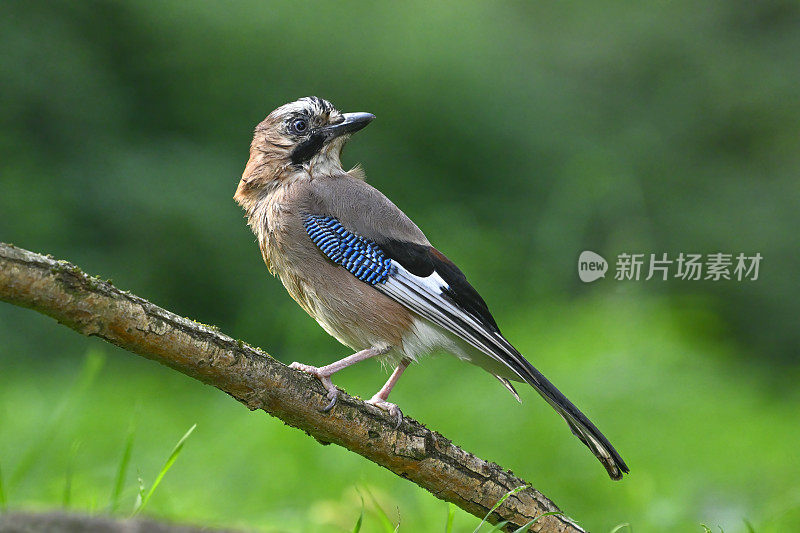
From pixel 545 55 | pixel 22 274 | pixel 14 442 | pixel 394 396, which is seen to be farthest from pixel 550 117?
pixel 22 274

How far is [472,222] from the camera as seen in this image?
7.27m

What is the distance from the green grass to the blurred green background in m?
0.02

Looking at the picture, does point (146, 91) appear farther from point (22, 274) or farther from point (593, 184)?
point (22, 274)

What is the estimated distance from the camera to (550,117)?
775 cm

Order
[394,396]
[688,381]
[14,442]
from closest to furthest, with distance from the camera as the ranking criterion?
1. [14,442]
2. [394,396]
3. [688,381]

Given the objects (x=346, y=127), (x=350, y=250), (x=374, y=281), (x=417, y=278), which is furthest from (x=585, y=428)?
(x=346, y=127)

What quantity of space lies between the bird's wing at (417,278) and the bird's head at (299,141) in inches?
13.8

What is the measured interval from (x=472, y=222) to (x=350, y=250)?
3831 millimetres

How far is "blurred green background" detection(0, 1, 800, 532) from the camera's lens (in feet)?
16.5

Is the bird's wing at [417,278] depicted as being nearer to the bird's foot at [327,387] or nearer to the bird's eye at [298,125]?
the bird's eye at [298,125]

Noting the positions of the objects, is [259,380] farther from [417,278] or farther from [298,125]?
[298,125]

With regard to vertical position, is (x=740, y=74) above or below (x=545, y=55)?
above

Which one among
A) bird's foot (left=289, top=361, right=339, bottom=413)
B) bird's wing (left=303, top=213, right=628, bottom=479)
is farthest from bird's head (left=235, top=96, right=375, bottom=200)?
A: bird's foot (left=289, top=361, right=339, bottom=413)

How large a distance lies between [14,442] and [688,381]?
4013 millimetres
